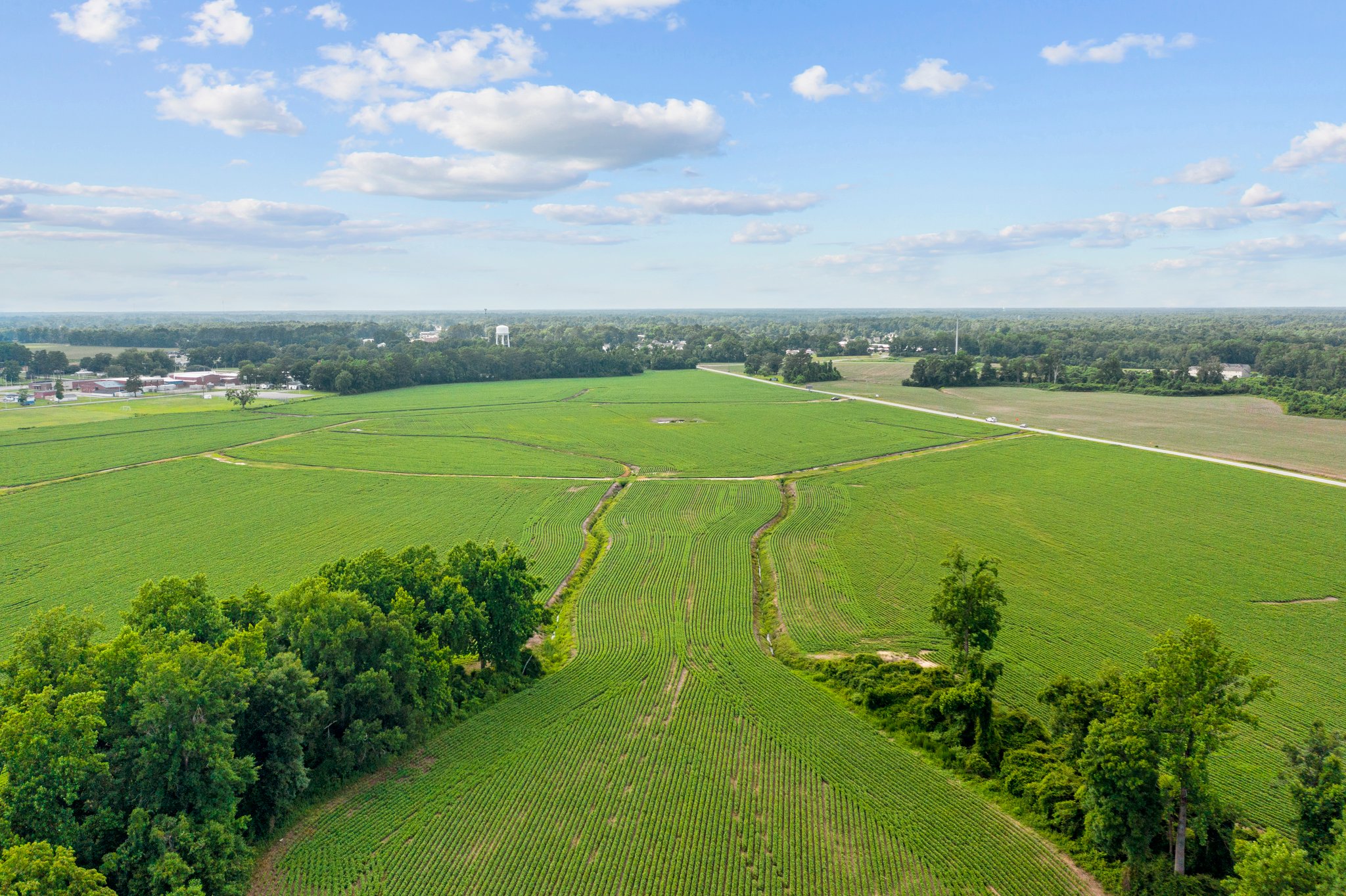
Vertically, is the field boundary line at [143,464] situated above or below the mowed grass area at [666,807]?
above

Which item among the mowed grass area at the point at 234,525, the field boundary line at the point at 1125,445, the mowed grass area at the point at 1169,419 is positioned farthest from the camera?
the mowed grass area at the point at 1169,419

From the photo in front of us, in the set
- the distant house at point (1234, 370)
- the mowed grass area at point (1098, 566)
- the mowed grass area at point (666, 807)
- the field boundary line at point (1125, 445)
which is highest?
the distant house at point (1234, 370)

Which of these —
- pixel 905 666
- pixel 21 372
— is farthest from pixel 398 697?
pixel 21 372

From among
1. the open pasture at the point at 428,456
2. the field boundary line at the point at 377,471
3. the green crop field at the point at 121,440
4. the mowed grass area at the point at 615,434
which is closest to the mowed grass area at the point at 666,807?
the field boundary line at the point at 377,471

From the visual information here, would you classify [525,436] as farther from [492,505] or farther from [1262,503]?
[1262,503]

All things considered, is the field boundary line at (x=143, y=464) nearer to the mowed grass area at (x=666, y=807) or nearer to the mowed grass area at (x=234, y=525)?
the mowed grass area at (x=234, y=525)

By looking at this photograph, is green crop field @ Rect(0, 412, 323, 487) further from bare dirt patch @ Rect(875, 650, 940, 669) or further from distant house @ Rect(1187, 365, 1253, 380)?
distant house @ Rect(1187, 365, 1253, 380)
